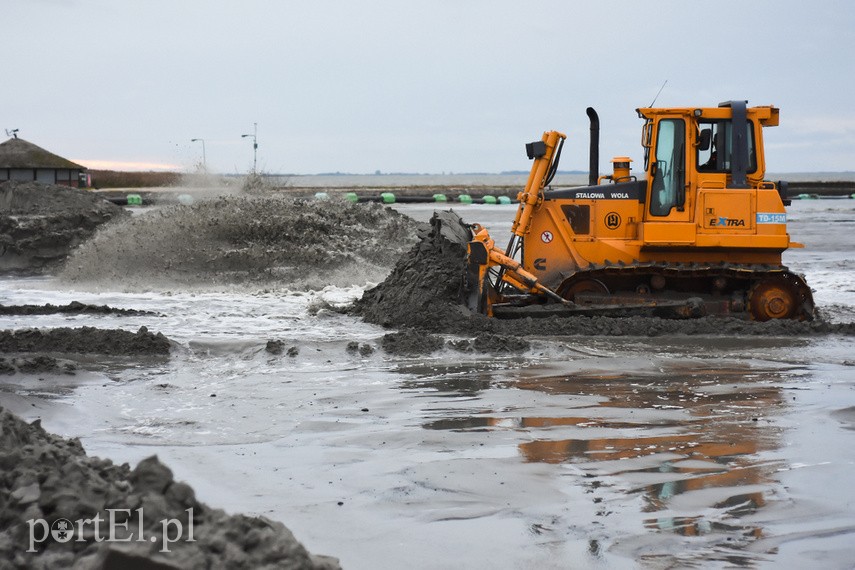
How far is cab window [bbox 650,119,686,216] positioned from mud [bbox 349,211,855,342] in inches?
62.0

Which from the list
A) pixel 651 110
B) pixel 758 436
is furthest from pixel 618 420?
pixel 651 110

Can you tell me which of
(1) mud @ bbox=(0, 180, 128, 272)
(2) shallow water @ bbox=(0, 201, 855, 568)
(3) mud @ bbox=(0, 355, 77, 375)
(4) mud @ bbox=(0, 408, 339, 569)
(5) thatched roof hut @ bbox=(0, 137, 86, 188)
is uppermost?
(5) thatched roof hut @ bbox=(0, 137, 86, 188)

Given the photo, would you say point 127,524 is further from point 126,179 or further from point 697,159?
point 126,179

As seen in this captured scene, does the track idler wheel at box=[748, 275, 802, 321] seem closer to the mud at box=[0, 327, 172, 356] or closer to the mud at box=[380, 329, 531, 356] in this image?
the mud at box=[380, 329, 531, 356]

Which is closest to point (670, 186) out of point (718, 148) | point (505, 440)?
point (718, 148)

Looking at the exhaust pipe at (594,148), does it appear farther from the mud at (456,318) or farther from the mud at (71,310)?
the mud at (71,310)

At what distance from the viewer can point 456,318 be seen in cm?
1268

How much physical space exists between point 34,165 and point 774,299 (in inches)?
1582

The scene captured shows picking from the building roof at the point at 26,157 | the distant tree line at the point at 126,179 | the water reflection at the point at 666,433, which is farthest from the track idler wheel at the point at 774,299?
the distant tree line at the point at 126,179

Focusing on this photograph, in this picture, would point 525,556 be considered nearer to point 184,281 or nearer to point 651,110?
point 651,110

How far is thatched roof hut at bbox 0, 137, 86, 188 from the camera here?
4425cm

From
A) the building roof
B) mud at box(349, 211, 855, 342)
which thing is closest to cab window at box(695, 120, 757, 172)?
mud at box(349, 211, 855, 342)

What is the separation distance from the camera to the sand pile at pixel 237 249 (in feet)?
63.7

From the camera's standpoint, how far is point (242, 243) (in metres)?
20.5
